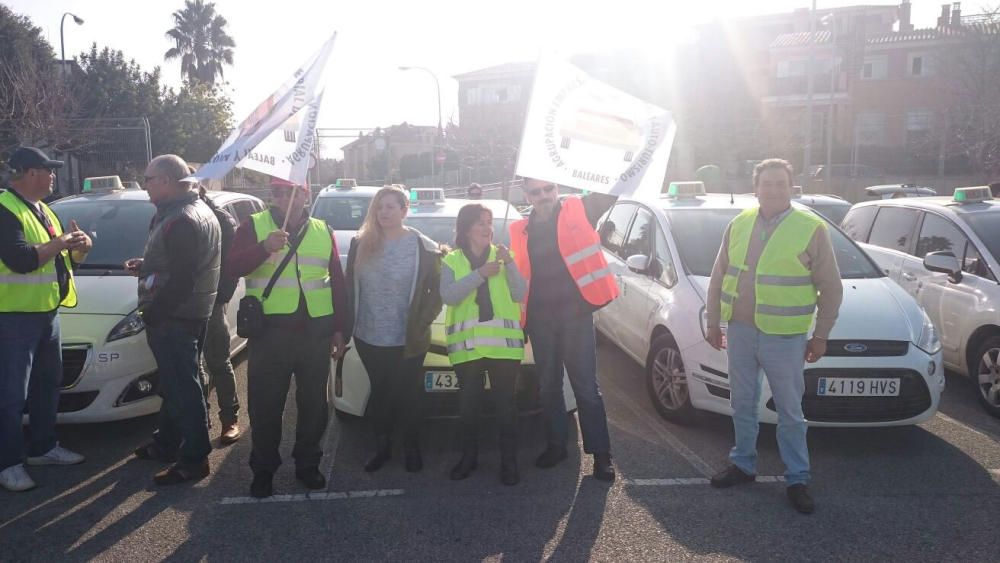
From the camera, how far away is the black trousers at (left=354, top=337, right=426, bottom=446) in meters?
4.43

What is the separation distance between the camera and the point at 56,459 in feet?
15.1

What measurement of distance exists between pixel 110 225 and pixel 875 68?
40821 mm

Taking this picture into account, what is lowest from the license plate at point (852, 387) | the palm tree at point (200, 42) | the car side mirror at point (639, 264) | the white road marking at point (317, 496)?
the white road marking at point (317, 496)

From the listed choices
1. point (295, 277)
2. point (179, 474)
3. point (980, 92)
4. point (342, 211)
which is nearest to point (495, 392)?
point (295, 277)

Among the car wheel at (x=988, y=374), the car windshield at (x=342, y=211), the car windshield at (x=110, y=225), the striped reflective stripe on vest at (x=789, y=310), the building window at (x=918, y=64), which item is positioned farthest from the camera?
the building window at (x=918, y=64)

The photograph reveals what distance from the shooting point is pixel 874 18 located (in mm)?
44719

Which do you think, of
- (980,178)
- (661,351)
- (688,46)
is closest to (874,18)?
(688,46)

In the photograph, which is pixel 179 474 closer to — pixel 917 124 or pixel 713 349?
pixel 713 349

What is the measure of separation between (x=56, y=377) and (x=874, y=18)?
50007 millimetres

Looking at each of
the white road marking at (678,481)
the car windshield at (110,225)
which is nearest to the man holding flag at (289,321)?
the white road marking at (678,481)

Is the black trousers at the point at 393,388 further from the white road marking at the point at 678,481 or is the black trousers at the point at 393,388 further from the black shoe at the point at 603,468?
the white road marking at the point at 678,481

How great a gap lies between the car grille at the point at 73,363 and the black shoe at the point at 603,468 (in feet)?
10.7

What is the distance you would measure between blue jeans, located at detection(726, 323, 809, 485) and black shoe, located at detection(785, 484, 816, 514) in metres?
0.03

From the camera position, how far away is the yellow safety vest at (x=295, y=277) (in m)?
4.08
